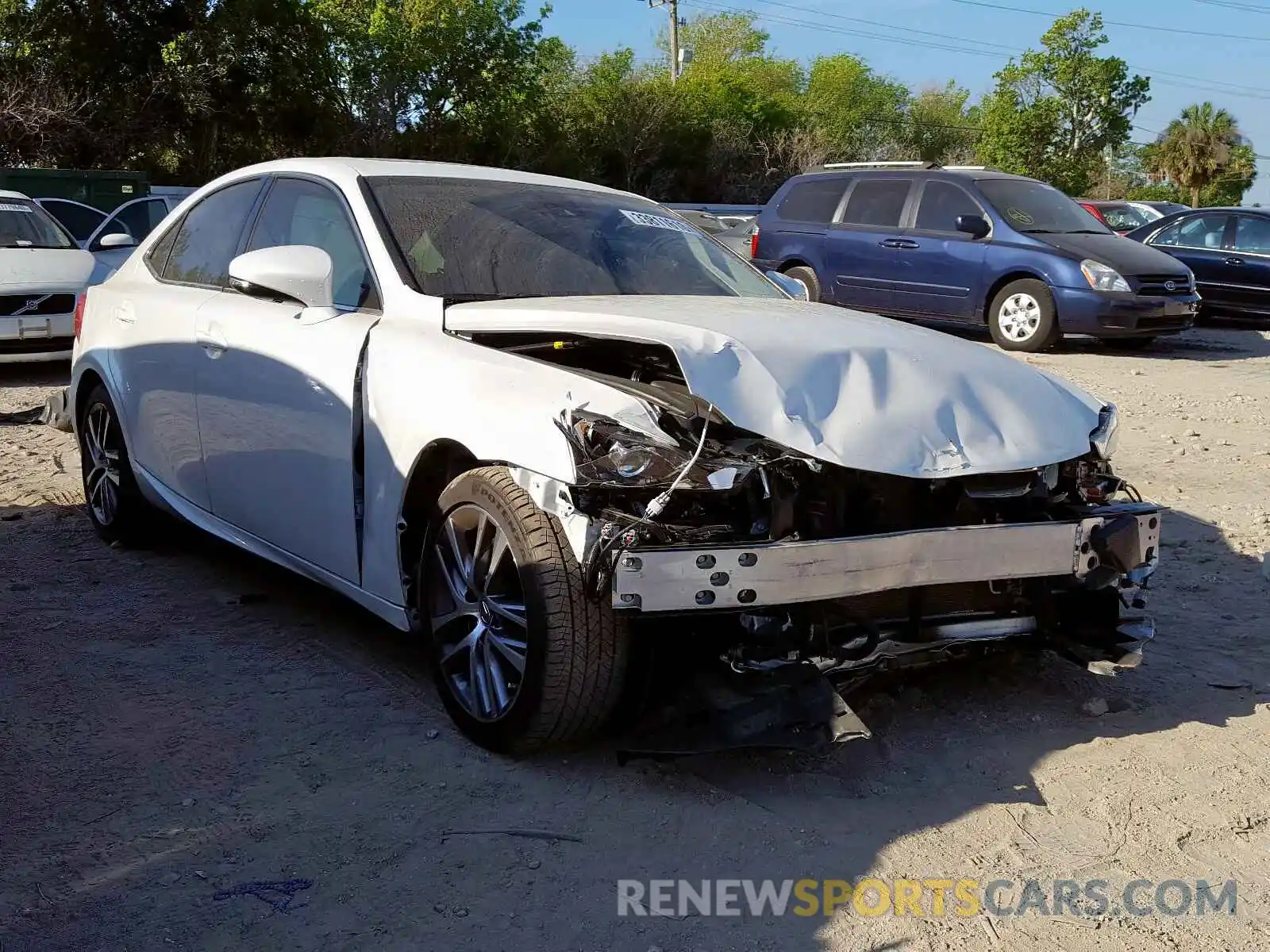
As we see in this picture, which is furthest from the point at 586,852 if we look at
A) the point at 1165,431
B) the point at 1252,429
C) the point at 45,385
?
the point at 45,385

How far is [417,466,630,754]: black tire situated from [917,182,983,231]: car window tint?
10623 millimetres

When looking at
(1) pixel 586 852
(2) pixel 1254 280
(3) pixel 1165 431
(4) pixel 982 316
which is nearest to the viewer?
(1) pixel 586 852

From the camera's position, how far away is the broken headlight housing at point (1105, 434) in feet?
12.6

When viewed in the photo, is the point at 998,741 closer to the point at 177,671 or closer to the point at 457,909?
the point at 457,909

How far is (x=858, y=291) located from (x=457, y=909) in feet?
38.1

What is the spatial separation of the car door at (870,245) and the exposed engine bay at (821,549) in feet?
32.6

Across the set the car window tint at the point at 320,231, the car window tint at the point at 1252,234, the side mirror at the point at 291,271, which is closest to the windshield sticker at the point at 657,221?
the car window tint at the point at 320,231

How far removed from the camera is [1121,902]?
2.96 metres

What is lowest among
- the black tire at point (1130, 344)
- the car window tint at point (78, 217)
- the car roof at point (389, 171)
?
the black tire at point (1130, 344)

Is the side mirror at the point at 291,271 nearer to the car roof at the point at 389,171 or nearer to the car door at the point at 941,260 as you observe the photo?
the car roof at the point at 389,171

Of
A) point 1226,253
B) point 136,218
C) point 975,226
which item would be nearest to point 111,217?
point 136,218

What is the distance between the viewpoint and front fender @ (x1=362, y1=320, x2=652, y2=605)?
336cm

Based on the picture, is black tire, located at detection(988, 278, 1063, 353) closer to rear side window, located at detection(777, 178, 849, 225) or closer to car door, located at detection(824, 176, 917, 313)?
car door, located at detection(824, 176, 917, 313)

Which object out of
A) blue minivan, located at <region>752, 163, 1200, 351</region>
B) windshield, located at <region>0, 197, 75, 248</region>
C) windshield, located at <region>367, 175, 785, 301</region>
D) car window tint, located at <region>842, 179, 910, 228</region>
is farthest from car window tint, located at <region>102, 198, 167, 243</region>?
windshield, located at <region>367, 175, 785, 301</region>
